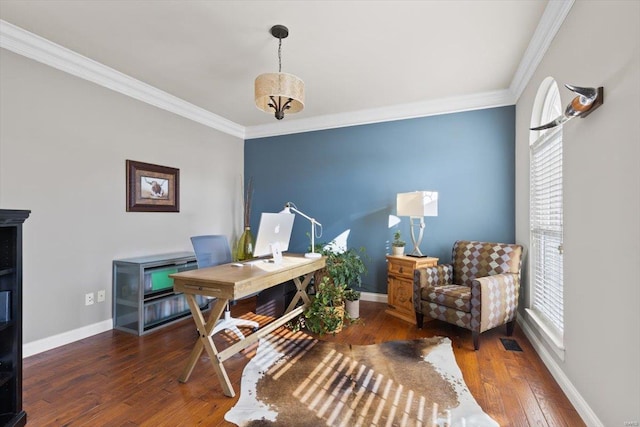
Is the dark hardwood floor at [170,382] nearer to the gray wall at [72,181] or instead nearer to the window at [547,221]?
the window at [547,221]

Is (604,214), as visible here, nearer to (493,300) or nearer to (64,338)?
(493,300)

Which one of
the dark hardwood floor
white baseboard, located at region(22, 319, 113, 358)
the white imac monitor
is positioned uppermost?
the white imac monitor

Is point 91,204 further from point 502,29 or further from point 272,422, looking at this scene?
point 502,29

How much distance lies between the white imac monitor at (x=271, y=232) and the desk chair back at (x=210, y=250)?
569 mm

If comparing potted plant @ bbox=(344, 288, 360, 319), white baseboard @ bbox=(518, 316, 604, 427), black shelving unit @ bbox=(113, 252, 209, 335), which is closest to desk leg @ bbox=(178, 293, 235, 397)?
black shelving unit @ bbox=(113, 252, 209, 335)

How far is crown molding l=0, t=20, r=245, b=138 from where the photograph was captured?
2410mm

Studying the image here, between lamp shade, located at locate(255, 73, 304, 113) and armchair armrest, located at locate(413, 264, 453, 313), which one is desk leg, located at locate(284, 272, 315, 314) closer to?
armchair armrest, located at locate(413, 264, 453, 313)

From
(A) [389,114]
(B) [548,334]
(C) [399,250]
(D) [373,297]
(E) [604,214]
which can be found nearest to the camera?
(E) [604,214]

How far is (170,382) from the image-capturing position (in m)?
2.14

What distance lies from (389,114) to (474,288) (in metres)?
2.40

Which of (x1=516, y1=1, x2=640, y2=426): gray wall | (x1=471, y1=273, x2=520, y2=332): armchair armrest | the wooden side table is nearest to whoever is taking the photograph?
(x1=516, y1=1, x2=640, y2=426): gray wall

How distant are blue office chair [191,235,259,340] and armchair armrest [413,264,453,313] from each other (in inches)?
63.9

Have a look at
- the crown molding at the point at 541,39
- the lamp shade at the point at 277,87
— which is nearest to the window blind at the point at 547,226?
the crown molding at the point at 541,39

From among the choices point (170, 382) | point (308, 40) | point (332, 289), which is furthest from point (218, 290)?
point (308, 40)
